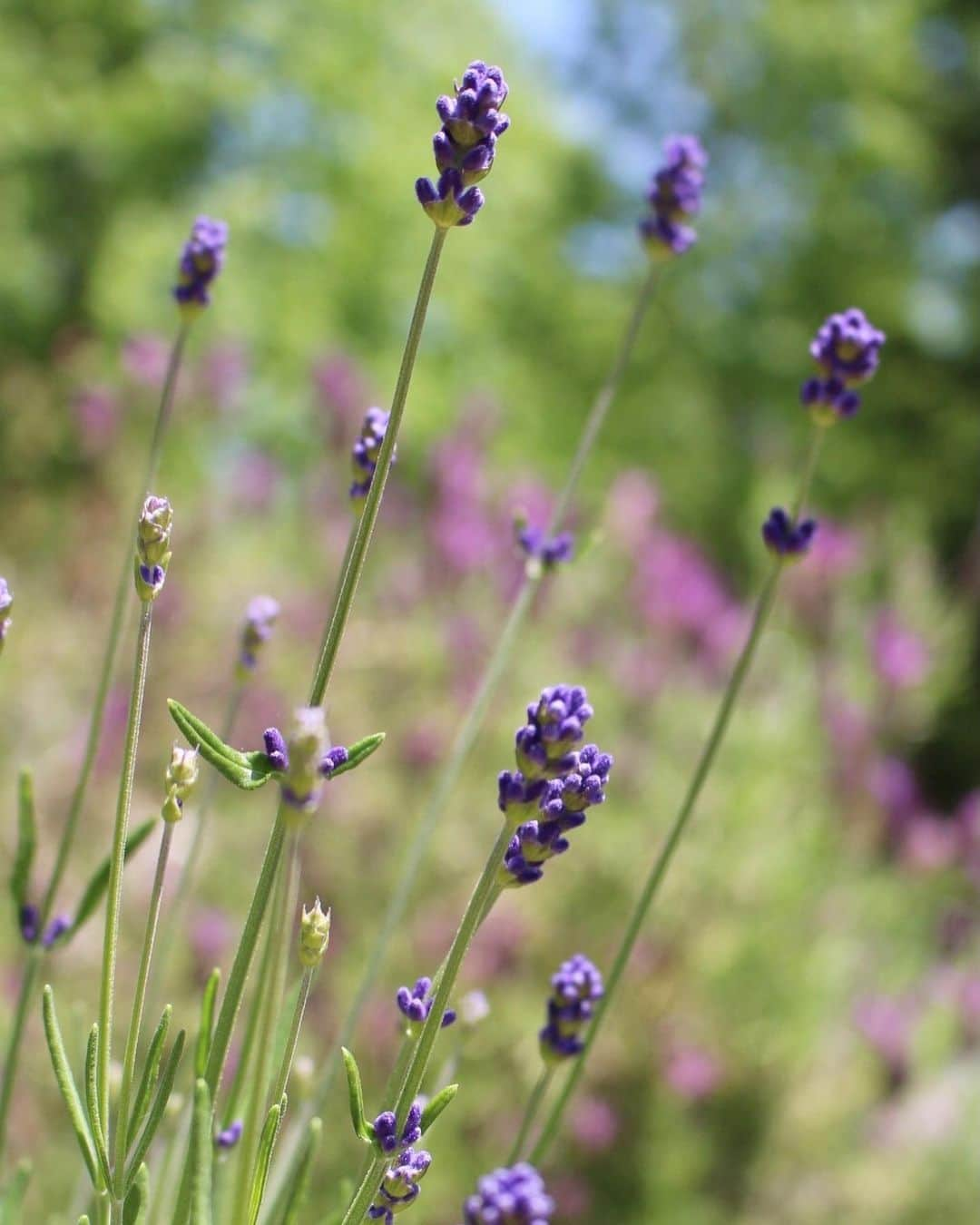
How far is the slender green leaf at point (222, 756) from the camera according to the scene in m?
0.48

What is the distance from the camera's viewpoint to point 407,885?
749mm

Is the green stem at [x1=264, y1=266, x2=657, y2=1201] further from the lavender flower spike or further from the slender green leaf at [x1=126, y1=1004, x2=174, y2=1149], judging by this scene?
the lavender flower spike

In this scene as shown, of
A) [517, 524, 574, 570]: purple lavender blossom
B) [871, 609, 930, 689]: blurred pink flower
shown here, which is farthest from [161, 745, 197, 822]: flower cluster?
[871, 609, 930, 689]: blurred pink flower

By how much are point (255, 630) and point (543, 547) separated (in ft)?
1.06

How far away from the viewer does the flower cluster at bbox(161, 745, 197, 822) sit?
1.61 feet

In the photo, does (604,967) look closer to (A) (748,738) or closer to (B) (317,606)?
(A) (748,738)

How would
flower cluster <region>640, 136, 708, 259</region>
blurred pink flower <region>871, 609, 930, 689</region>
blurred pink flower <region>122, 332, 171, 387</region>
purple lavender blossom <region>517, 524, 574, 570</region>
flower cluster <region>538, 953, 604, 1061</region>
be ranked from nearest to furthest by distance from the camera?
1. flower cluster <region>538, 953, 604, 1061</region>
2. flower cluster <region>640, 136, 708, 259</region>
3. purple lavender blossom <region>517, 524, 574, 570</region>
4. blurred pink flower <region>871, 609, 930, 689</region>
5. blurred pink flower <region>122, 332, 171, 387</region>

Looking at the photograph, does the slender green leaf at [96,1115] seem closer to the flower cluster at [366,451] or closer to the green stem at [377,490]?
the green stem at [377,490]

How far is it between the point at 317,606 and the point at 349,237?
14.4 feet

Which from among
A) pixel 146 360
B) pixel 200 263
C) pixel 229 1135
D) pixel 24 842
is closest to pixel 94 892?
pixel 24 842

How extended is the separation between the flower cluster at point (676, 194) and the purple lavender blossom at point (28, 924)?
1.91ft

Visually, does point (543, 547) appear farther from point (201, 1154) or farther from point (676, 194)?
point (201, 1154)

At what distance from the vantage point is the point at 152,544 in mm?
479

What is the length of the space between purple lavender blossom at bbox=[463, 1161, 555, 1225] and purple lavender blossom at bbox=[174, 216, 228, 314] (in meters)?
0.53
